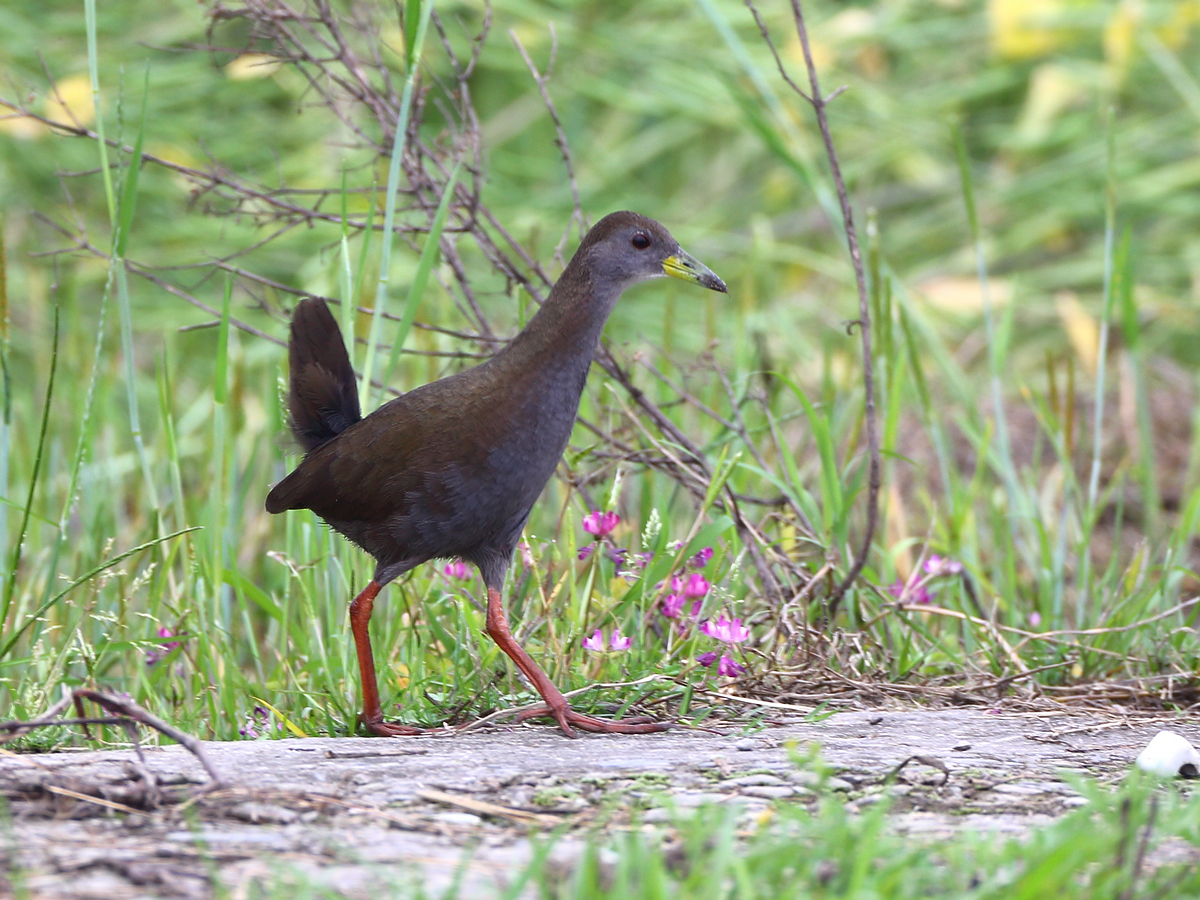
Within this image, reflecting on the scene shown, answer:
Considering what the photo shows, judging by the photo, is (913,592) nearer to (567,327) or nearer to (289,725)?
(567,327)

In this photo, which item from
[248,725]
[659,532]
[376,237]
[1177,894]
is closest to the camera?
[1177,894]

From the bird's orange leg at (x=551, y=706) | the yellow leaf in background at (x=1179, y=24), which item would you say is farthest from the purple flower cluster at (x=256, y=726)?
the yellow leaf in background at (x=1179, y=24)

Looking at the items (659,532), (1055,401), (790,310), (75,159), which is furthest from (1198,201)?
(75,159)

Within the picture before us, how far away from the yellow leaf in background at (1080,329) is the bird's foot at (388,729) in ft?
14.2

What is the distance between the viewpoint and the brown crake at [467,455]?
2.63m

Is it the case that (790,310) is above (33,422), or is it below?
above

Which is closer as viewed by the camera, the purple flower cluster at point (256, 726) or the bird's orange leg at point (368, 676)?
the bird's orange leg at point (368, 676)

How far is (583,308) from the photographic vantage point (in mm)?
2791

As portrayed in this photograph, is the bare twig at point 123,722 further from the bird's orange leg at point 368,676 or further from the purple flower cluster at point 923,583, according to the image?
the purple flower cluster at point 923,583

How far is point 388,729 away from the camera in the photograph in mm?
2584

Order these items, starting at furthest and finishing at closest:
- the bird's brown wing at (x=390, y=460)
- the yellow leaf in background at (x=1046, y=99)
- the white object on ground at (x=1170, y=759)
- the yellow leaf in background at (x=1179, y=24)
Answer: the yellow leaf in background at (x=1046, y=99) < the yellow leaf in background at (x=1179, y=24) < the bird's brown wing at (x=390, y=460) < the white object on ground at (x=1170, y=759)

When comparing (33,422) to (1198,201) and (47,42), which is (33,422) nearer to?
(47,42)

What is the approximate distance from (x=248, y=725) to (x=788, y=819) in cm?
135

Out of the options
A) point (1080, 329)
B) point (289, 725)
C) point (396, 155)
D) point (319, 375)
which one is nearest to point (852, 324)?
point (396, 155)
